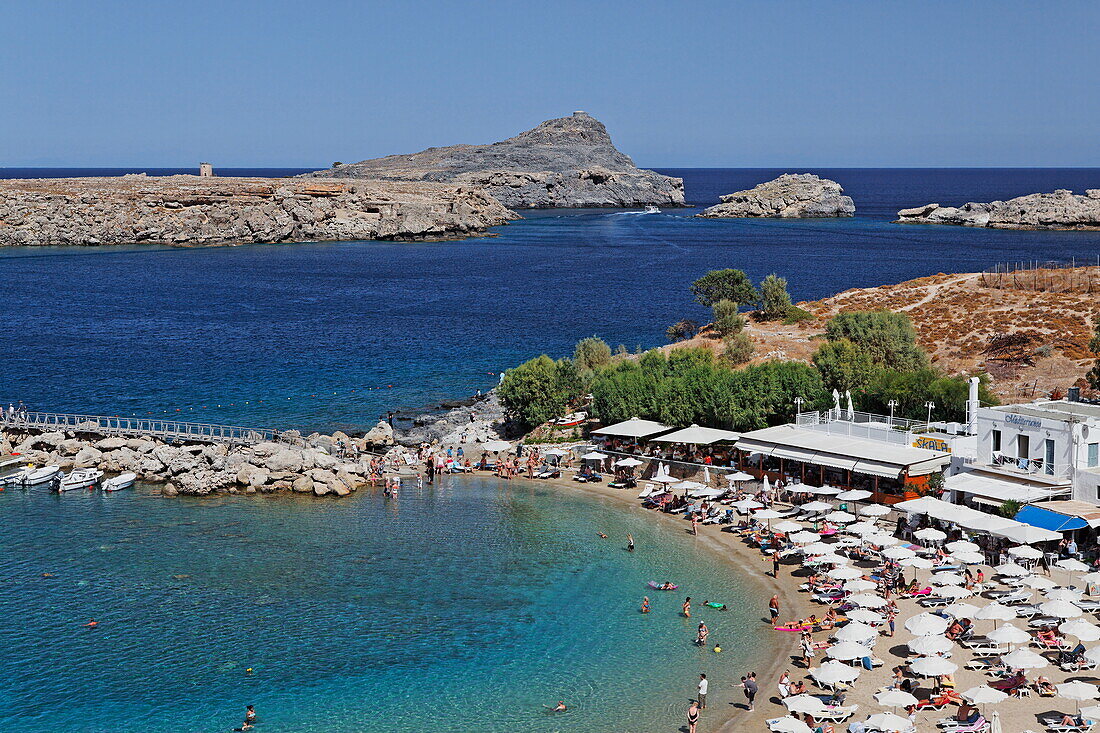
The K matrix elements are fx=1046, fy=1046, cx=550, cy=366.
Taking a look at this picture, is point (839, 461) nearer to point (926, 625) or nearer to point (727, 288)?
point (926, 625)

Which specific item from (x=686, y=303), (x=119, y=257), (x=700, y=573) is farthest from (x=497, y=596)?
(x=119, y=257)

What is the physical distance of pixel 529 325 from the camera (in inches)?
3583

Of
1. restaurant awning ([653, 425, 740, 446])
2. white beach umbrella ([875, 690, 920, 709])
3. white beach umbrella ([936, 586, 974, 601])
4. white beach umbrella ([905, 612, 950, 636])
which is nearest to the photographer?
white beach umbrella ([875, 690, 920, 709])

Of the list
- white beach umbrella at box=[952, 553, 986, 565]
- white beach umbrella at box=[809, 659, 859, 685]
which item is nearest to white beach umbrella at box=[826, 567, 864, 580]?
white beach umbrella at box=[952, 553, 986, 565]

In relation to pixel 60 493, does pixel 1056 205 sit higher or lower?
higher

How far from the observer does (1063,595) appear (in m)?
26.0

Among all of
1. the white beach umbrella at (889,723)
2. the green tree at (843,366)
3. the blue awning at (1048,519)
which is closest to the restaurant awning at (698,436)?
the green tree at (843,366)

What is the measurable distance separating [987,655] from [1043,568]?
6.37 m

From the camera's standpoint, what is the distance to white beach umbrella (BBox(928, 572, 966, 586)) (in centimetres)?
2811

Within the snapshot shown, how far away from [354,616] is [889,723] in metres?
15.3

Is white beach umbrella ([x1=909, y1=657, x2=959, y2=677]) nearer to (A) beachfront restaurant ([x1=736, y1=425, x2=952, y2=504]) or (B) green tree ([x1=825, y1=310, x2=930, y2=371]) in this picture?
(A) beachfront restaurant ([x1=736, y1=425, x2=952, y2=504])

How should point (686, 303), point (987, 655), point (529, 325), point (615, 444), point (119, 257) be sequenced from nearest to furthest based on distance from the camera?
point (987, 655), point (615, 444), point (529, 325), point (686, 303), point (119, 257)

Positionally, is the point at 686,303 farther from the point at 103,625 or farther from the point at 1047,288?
the point at 103,625

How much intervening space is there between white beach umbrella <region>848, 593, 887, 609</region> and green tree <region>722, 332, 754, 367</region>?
98.5 feet
